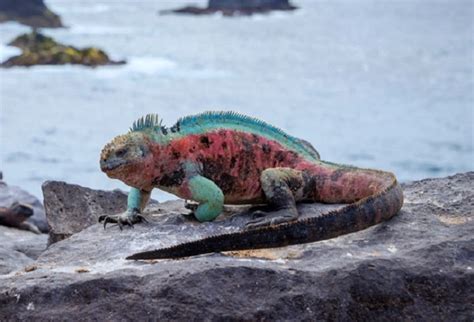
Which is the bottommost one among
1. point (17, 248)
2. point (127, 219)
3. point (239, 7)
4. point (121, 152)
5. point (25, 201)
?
point (239, 7)

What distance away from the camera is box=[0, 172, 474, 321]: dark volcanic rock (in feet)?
9.29

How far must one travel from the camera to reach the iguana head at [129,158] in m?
3.48

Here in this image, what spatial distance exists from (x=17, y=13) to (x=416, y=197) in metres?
37.0

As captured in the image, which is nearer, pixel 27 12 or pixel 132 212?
pixel 132 212

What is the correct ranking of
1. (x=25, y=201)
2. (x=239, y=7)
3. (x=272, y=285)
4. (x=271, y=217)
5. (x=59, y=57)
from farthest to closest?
(x=239, y=7), (x=59, y=57), (x=25, y=201), (x=271, y=217), (x=272, y=285)

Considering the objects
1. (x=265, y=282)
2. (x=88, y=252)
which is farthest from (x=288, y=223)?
(x=88, y=252)

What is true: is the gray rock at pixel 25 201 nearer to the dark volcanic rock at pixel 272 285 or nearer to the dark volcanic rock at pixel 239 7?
the dark volcanic rock at pixel 272 285

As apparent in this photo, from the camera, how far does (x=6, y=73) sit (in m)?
17.6

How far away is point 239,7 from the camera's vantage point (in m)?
44.3

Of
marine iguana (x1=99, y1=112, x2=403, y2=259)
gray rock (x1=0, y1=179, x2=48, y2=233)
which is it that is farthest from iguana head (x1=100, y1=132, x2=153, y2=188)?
gray rock (x1=0, y1=179, x2=48, y2=233)

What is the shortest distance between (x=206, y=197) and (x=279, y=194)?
32cm

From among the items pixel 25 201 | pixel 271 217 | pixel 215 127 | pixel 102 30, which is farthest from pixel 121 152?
pixel 102 30

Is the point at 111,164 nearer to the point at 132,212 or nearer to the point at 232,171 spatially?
the point at 132,212

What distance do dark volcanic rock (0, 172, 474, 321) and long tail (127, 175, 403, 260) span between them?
3cm
